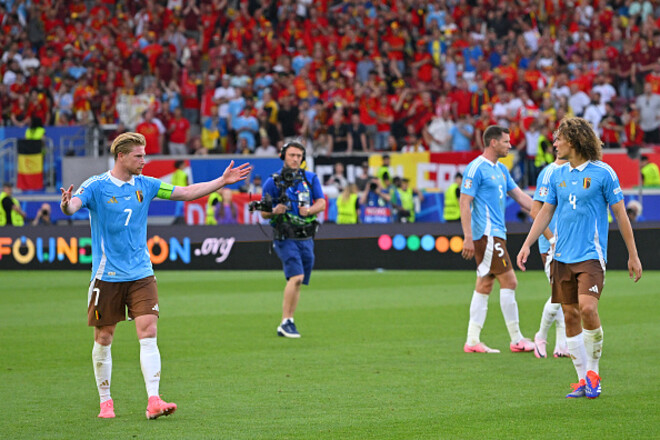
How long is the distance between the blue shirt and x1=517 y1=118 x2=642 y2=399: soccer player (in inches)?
183

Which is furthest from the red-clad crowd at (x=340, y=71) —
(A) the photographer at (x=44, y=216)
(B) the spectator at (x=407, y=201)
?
(A) the photographer at (x=44, y=216)

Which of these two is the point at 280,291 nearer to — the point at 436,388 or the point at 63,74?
the point at 436,388

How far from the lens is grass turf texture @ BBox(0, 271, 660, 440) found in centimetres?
706

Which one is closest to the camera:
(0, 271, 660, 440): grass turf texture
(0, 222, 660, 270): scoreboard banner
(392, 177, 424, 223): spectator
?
(0, 271, 660, 440): grass turf texture

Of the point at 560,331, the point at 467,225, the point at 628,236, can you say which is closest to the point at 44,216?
the point at 467,225

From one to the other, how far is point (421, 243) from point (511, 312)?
36.8 feet

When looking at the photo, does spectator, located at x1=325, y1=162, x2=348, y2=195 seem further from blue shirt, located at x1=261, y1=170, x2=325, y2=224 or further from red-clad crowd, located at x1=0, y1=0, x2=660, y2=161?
blue shirt, located at x1=261, y1=170, x2=325, y2=224

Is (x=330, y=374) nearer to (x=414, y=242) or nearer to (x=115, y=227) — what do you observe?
(x=115, y=227)

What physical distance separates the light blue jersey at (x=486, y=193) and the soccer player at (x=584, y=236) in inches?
103

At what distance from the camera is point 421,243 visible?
71.9ft

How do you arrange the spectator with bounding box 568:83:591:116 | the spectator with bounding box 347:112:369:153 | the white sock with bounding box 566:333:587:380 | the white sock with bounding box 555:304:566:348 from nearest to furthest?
the white sock with bounding box 566:333:587:380, the white sock with bounding box 555:304:566:348, the spectator with bounding box 568:83:591:116, the spectator with bounding box 347:112:369:153

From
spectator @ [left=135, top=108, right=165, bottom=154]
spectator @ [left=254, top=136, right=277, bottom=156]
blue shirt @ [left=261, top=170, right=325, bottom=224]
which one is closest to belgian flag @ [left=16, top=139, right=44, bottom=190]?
spectator @ [left=135, top=108, right=165, bottom=154]

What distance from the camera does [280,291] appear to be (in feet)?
59.1

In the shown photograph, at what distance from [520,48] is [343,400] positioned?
20.3m
